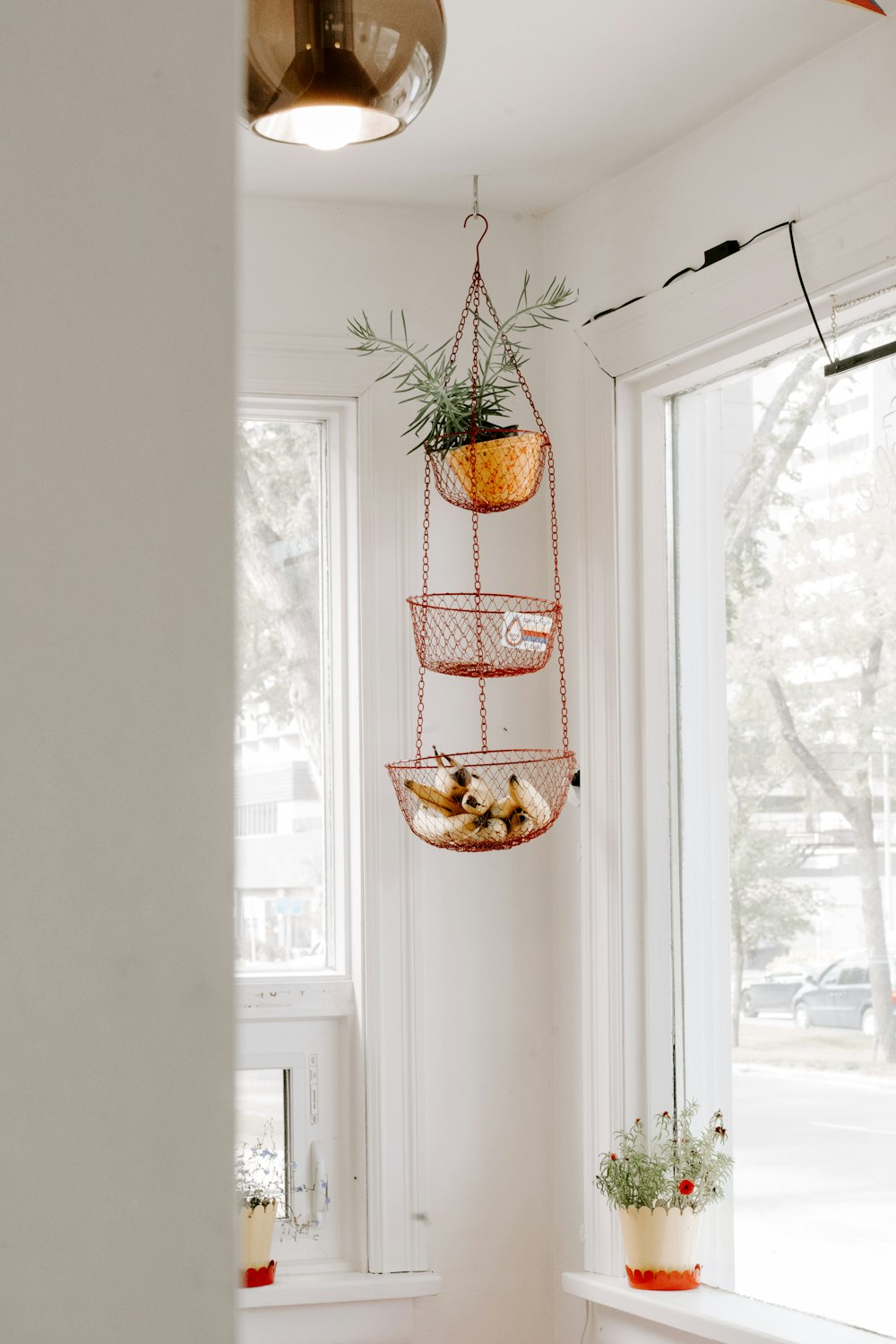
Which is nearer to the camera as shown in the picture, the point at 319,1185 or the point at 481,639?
the point at 481,639

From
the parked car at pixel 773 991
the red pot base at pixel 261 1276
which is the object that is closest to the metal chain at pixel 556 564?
the parked car at pixel 773 991

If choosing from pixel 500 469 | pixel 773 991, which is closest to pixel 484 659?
pixel 500 469

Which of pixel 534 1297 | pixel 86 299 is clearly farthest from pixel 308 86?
pixel 534 1297

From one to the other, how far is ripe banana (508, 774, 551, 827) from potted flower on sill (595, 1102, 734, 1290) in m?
0.54

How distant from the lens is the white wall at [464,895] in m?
2.31

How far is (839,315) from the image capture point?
188 cm

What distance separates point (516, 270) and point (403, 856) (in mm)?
1138

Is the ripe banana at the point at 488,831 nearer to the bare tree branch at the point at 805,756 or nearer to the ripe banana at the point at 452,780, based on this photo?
the ripe banana at the point at 452,780

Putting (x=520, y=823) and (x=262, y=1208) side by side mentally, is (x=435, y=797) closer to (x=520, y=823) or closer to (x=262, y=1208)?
(x=520, y=823)

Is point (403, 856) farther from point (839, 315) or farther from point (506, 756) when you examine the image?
point (839, 315)

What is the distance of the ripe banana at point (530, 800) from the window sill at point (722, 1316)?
0.76m

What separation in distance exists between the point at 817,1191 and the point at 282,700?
1.23 meters

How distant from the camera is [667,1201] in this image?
6.59 ft

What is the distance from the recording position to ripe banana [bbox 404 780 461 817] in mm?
2049
